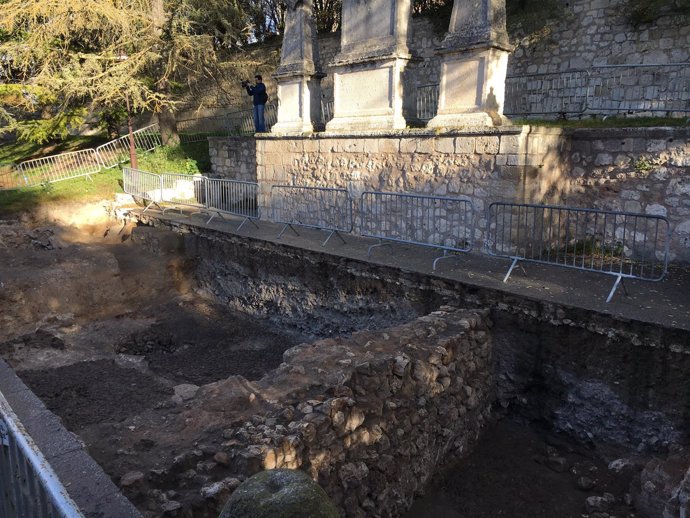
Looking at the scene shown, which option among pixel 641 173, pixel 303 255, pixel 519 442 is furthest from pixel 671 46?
pixel 519 442

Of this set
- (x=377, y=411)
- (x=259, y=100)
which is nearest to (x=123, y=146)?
(x=259, y=100)

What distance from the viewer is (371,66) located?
9469mm

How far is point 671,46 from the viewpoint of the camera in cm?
1167

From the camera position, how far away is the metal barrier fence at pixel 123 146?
1762cm

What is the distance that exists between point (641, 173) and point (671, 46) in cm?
638

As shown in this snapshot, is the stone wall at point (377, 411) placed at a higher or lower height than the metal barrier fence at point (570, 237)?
lower

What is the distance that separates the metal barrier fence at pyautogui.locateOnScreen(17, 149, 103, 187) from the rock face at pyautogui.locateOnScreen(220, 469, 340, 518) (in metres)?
17.0

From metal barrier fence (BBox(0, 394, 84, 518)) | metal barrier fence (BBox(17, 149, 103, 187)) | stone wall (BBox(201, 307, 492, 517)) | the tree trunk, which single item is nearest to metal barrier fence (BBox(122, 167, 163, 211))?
metal barrier fence (BBox(17, 149, 103, 187))

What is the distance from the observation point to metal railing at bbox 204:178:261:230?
11.6 metres

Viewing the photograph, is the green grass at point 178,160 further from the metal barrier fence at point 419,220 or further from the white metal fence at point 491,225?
the metal barrier fence at point 419,220

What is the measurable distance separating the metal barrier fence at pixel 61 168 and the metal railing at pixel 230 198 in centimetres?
678

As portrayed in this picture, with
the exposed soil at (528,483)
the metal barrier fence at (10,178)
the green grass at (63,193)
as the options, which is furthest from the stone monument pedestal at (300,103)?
the metal barrier fence at (10,178)

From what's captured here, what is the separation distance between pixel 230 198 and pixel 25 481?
32.3ft

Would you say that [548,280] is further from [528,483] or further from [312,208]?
[312,208]
